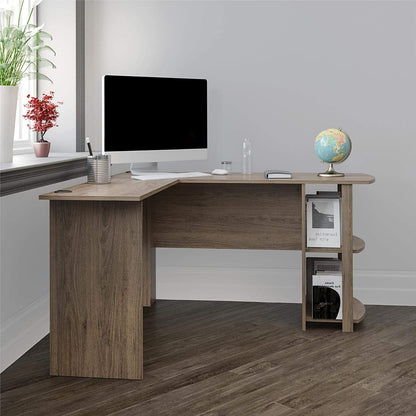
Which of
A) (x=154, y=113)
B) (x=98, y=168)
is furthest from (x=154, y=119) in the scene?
(x=98, y=168)

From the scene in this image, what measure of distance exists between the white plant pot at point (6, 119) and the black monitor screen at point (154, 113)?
0.48 m

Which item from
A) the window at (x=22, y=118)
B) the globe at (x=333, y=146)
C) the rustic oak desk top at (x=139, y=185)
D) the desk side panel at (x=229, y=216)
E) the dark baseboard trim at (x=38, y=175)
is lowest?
the desk side panel at (x=229, y=216)

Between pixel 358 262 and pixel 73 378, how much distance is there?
1.96 metres

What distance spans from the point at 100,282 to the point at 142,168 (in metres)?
1.10

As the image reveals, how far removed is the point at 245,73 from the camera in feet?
12.5

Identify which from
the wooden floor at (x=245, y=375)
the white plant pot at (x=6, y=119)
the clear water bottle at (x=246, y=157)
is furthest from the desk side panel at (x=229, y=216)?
the white plant pot at (x=6, y=119)

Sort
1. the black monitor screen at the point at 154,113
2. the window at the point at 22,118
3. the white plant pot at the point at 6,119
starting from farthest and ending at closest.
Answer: the window at the point at 22,118, the black monitor screen at the point at 154,113, the white plant pot at the point at 6,119

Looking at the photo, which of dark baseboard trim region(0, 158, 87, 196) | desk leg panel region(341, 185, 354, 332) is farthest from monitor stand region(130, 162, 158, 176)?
desk leg panel region(341, 185, 354, 332)

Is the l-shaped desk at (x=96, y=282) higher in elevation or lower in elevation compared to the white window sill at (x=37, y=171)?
lower

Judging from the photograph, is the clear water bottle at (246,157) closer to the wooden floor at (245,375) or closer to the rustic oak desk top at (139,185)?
the rustic oak desk top at (139,185)

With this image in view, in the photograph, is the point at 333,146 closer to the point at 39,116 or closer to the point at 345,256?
the point at 345,256

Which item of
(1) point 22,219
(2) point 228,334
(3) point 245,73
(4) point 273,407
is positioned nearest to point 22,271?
(1) point 22,219

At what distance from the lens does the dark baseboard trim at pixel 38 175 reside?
254 cm

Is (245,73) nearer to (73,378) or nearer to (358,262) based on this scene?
(358,262)
